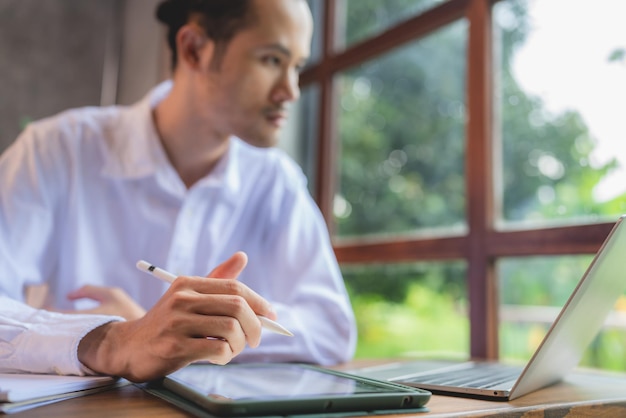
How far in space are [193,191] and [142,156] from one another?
133 mm

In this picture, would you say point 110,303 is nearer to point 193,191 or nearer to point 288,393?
point 193,191

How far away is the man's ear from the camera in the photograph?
128 centimetres

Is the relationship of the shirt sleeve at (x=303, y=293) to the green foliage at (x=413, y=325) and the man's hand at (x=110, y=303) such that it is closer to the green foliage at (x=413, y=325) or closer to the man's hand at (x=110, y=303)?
the man's hand at (x=110, y=303)

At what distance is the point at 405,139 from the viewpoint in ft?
5.24

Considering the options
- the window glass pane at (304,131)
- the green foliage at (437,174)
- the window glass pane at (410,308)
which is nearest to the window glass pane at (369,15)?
the green foliage at (437,174)

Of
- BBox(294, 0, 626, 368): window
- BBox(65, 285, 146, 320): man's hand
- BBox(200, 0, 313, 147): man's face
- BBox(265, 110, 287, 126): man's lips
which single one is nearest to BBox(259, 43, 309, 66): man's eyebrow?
BBox(200, 0, 313, 147): man's face

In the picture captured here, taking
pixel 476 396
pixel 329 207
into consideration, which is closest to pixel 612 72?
pixel 476 396

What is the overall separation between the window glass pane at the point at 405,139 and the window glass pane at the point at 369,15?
0.30 ft

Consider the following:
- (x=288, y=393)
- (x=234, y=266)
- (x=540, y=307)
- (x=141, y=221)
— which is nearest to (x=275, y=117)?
(x=141, y=221)

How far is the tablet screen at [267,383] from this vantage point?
49cm

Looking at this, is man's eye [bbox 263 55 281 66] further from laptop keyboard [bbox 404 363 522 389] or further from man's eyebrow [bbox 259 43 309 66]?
laptop keyboard [bbox 404 363 522 389]

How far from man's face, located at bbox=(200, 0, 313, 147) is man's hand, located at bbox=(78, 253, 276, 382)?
26.4 inches

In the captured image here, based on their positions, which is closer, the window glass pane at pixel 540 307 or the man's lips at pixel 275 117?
the window glass pane at pixel 540 307

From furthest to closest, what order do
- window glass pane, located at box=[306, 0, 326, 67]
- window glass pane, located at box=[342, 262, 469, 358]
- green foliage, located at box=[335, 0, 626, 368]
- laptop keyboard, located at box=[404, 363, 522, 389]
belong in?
1. window glass pane, located at box=[306, 0, 326, 67]
2. window glass pane, located at box=[342, 262, 469, 358]
3. green foliage, located at box=[335, 0, 626, 368]
4. laptop keyboard, located at box=[404, 363, 522, 389]
